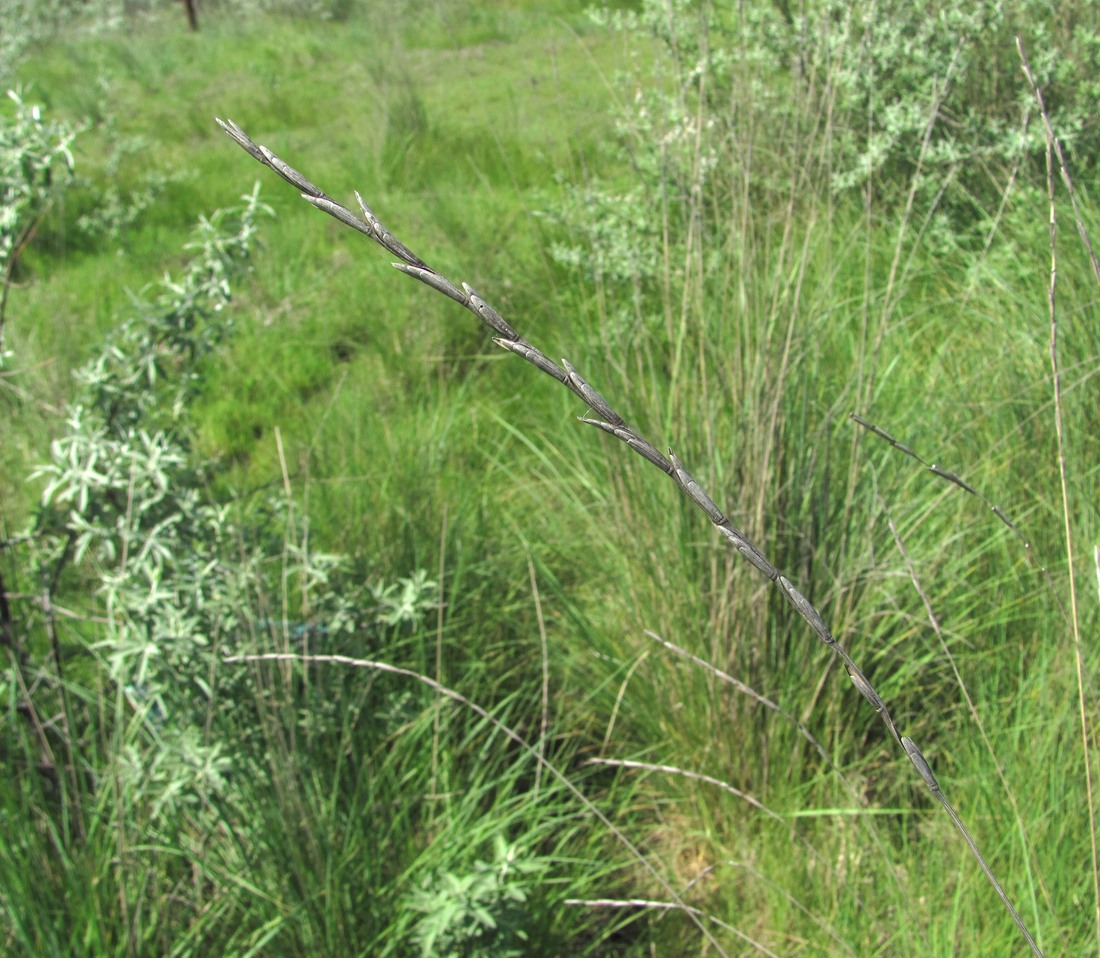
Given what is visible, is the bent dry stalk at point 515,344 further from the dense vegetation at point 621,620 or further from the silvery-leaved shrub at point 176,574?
the silvery-leaved shrub at point 176,574

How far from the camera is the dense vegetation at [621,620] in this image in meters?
1.60

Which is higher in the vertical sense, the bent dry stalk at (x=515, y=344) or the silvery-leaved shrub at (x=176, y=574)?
the bent dry stalk at (x=515, y=344)

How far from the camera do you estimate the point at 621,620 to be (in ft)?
6.98

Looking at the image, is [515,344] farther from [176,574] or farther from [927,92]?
[927,92]

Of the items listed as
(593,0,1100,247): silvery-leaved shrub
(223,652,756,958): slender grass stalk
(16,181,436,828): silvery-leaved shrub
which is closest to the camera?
(223,652,756,958): slender grass stalk

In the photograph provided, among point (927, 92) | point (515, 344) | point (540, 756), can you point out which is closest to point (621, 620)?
point (540, 756)

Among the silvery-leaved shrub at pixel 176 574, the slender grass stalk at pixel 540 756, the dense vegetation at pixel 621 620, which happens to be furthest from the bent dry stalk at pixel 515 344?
the silvery-leaved shrub at pixel 176 574

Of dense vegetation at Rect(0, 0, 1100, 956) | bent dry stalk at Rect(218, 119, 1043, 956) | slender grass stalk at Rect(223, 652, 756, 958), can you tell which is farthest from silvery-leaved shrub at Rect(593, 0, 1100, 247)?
bent dry stalk at Rect(218, 119, 1043, 956)

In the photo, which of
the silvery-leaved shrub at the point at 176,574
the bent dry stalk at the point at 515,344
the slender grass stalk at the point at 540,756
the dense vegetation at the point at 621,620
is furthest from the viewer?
the silvery-leaved shrub at the point at 176,574

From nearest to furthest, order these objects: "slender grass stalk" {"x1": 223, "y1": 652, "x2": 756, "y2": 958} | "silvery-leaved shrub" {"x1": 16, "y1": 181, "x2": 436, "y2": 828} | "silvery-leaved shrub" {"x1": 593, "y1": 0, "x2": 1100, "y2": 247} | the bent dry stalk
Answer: the bent dry stalk → "slender grass stalk" {"x1": 223, "y1": 652, "x2": 756, "y2": 958} → "silvery-leaved shrub" {"x1": 16, "y1": 181, "x2": 436, "y2": 828} → "silvery-leaved shrub" {"x1": 593, "y1": 0, "x2": 1100, "y2": 247}

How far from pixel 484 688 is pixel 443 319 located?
177 centimetres

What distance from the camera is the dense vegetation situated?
160cm

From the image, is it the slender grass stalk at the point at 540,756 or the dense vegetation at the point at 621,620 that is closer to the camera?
the slender grass stalk at the point at 540,756

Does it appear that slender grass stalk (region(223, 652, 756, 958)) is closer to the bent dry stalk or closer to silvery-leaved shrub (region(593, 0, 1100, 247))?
the bent dry stalk
